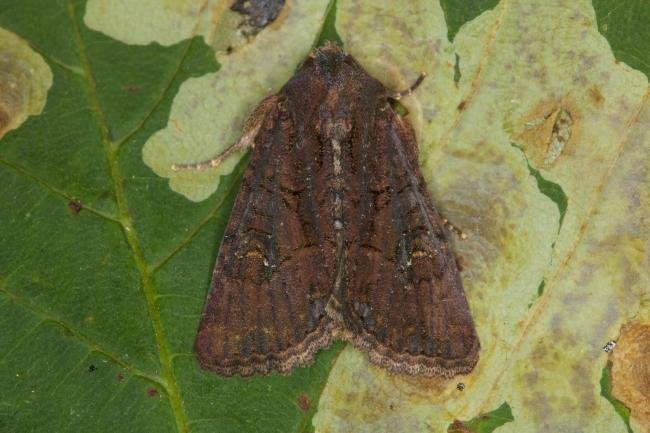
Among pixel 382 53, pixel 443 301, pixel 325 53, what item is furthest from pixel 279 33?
pixel 443 301

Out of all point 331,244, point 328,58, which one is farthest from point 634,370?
point 328,58

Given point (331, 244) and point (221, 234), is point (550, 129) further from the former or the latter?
point (221, 234)

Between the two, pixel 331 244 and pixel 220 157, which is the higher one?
pixel 220 157

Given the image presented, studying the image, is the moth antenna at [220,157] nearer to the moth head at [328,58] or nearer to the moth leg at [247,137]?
the moth leg at [247,137]

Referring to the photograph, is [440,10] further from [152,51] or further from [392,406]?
[392,406]

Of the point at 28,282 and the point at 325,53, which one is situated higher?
the point at 325,53

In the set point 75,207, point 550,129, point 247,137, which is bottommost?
point 75,207

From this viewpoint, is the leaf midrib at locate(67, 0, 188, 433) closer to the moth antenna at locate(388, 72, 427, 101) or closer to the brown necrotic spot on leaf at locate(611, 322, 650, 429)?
the moth antenna at locate(388, 72, 427, 101)
